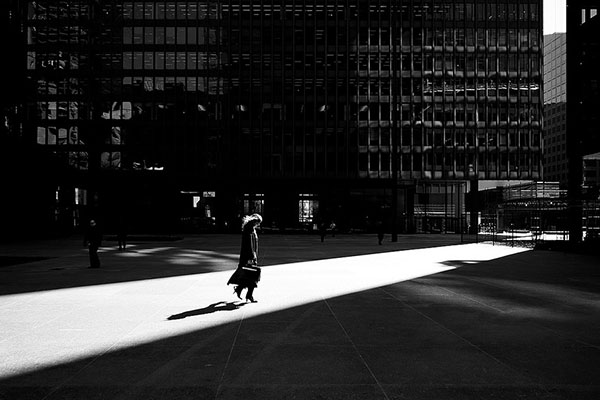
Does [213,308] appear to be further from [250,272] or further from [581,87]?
[581,87]

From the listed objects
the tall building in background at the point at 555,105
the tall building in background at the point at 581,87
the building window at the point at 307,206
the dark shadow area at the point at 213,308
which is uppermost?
the tall building in background at the point at 555,105

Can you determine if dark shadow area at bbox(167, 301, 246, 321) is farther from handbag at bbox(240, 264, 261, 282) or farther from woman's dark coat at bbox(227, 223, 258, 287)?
handbag at bbox(240, 264, 261, 282)

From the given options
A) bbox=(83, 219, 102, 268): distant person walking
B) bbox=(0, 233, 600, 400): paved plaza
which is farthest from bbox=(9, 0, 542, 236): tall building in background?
bbox=(0, 233, 600, 400): paved plaza

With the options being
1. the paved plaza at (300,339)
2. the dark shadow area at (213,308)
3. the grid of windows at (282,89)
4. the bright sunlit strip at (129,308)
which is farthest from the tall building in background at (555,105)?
the dark shadow area at (213,308)

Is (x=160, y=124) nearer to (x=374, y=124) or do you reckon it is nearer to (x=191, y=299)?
(x=374, y=124)

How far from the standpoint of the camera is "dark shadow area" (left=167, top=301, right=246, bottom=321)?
32.3 feet

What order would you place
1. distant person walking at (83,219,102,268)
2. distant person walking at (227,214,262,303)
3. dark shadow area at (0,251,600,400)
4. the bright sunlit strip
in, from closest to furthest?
dark shadow area at (0,251,600,400)
the bright sunlit strip
distant person walking at (227,214,262,303)
distant person walking at (83,219,102,268)

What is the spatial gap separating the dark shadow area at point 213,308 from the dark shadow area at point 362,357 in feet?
0.12

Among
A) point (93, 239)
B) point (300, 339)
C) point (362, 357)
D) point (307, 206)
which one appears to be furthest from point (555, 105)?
point (362, 357)

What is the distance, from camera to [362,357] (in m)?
7.07

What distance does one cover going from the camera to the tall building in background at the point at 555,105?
141875mm

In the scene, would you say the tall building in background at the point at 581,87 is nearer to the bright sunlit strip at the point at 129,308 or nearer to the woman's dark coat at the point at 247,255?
the bright sunlit strip at the point at 129,308

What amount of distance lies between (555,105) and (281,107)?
364 ft

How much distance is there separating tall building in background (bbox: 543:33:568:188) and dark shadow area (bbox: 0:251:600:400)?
142963mm
